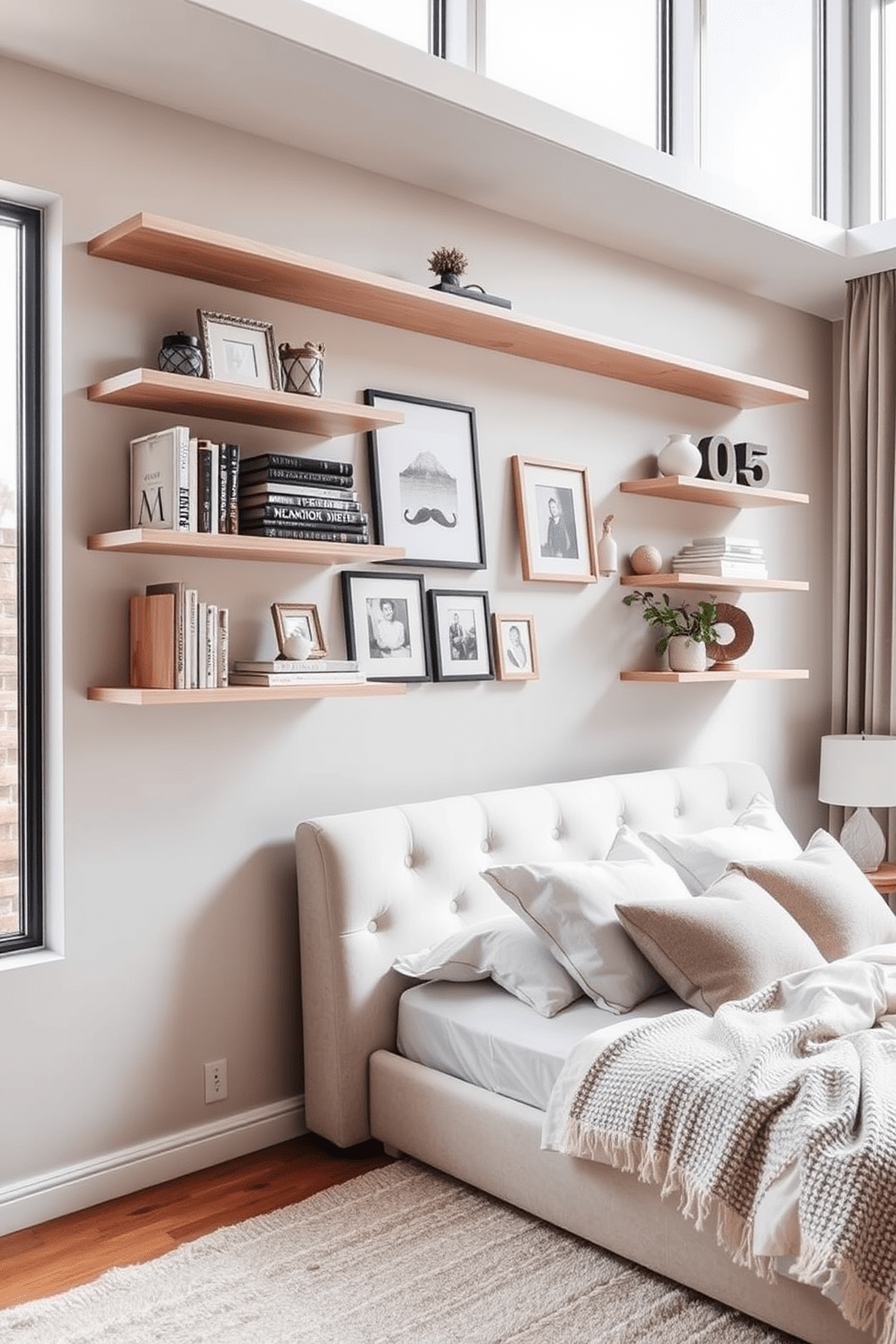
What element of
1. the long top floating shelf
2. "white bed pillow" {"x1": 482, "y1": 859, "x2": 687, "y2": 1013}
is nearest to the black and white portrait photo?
the long top floating shelf

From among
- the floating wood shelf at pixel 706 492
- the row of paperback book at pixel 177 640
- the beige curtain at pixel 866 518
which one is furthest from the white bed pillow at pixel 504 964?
the beige curtain at pixel 866 518

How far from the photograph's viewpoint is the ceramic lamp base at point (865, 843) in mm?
4105

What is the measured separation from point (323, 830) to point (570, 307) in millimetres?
1783

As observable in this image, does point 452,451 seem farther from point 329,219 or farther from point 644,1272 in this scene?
point 644,1272

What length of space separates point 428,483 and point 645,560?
89 cm

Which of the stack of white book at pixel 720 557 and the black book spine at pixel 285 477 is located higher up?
the black book spine at pixel 285 477

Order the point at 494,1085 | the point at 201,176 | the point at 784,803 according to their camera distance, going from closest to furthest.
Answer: the point at 494,1085
the point at 201,176
the point at 784,803

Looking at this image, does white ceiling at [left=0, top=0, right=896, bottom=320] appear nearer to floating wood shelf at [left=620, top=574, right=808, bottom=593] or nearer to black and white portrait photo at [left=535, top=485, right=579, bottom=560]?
black and white portrait photo at [left=535, top=485, right=579, bottom=560]

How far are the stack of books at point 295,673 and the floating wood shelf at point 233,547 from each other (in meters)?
0.24

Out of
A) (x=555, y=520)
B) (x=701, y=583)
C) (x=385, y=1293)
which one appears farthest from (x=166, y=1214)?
(x=701, y=583)

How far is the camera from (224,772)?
285 cm

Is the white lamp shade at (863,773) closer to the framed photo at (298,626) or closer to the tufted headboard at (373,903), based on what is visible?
the tufted headboard at (373,903)

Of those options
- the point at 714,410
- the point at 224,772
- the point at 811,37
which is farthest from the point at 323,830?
the point at 811,37

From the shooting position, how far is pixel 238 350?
272cm
